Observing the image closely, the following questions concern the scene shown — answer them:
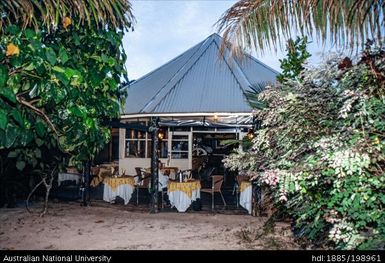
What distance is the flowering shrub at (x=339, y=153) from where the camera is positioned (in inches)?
135

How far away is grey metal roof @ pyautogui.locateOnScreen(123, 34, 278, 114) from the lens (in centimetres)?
1320

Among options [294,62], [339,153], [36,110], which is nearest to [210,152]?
[294,62]

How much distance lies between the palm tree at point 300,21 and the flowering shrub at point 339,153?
1.09 ft

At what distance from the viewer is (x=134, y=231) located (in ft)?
19.5

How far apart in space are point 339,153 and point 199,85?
11.3 meters

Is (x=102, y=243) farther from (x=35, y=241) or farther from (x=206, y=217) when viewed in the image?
(x=206, y=217)

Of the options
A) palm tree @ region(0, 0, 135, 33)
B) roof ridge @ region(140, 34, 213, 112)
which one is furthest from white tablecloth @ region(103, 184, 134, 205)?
palm tree @ region(0, 0, 135, 33)

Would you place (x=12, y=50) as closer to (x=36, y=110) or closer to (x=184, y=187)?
(x=36, y=110)

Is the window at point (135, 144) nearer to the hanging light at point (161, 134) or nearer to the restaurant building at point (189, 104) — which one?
the restaurant building at point (189, 104)

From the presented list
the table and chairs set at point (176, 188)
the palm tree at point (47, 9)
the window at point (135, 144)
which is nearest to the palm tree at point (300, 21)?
the palm tree at point (47, 9)

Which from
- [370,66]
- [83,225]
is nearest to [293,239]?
[370,66]

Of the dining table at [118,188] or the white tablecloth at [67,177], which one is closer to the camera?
the dining table at [118,188]
